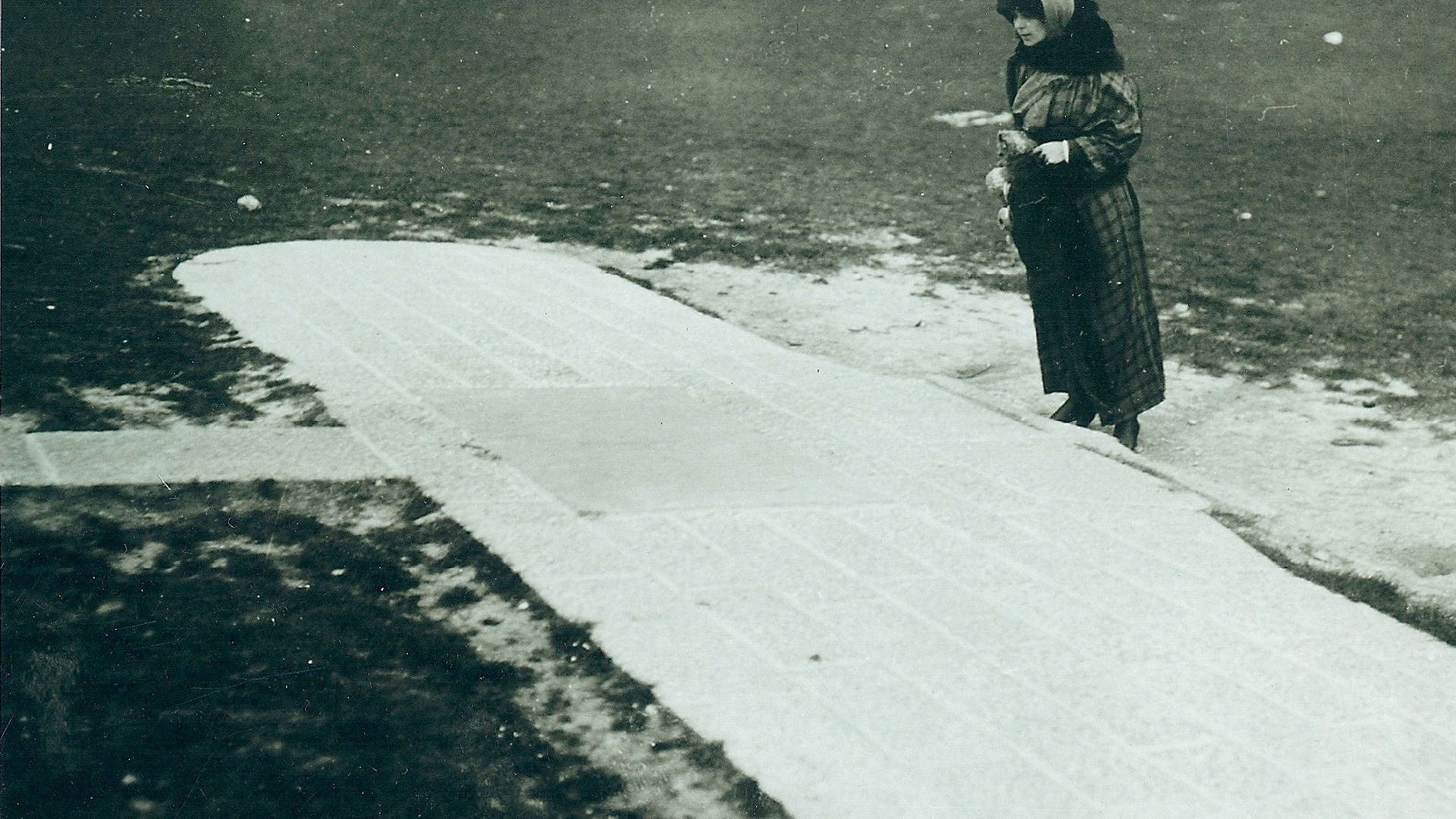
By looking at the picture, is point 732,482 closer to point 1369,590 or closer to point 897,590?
A: point 897,590

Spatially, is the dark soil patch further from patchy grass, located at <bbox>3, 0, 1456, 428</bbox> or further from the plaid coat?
patchy grass, located at <bbox>3, 0, 1456, 428</bbox>

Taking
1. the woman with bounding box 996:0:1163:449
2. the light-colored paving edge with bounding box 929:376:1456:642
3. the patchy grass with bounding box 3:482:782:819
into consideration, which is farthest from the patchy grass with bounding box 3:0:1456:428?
the light-colored paving edge with bounding box 929:376:1456:642

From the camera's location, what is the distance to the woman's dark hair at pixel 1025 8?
4.56 m

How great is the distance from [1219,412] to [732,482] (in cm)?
209

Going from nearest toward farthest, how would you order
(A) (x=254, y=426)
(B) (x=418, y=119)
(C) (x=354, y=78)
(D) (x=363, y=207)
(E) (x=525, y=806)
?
(E) (x=525, y=806), (A) (x=254, y=426), (D) (x=363, y=207), (B) (x=418, y=119), (C) (x=354, y=78)

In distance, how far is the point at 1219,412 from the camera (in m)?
5.18

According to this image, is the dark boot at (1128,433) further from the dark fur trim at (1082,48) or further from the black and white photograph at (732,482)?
the dark fur trim at (1082,48)

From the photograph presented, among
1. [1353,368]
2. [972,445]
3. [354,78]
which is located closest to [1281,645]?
[972,445]

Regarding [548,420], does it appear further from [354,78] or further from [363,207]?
[354,78]

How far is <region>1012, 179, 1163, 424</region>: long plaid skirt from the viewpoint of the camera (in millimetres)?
4781

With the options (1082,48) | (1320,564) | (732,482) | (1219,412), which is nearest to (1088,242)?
(1082,48)

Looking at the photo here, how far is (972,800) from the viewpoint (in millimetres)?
2607

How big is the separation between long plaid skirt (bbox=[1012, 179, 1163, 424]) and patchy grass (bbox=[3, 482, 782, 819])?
2.33 metres

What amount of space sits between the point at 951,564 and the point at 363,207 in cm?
561
